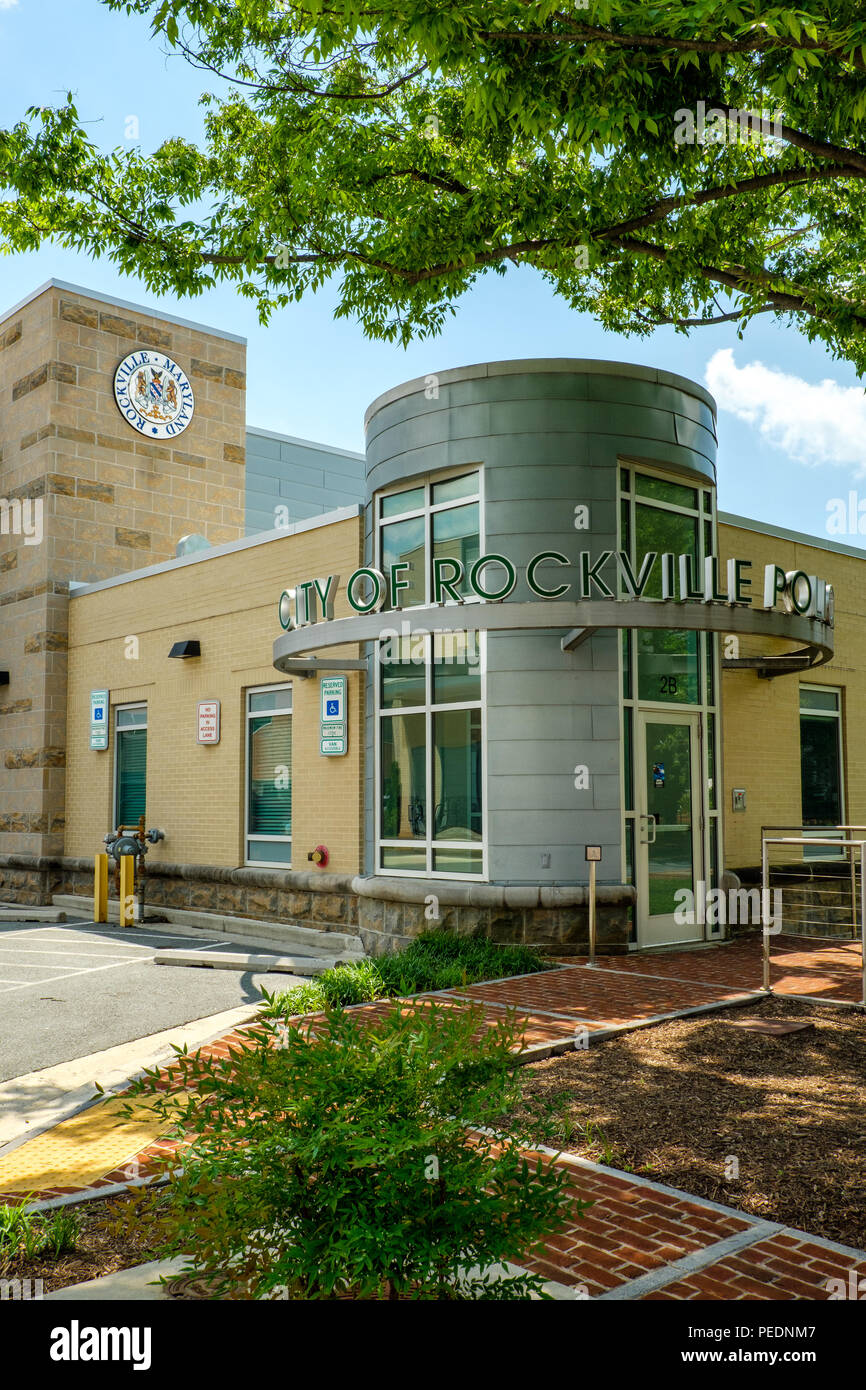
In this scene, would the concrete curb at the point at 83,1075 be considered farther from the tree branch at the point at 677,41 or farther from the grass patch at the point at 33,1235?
the tree branch at the point at 677,41

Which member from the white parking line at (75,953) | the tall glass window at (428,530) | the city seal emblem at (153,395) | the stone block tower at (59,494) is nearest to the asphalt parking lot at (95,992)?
the white parking line at (75,953)

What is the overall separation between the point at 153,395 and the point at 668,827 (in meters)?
13.5

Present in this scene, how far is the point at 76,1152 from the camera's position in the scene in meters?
5.26

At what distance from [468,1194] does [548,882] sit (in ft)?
26.0

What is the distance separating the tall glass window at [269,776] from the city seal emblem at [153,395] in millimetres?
7617

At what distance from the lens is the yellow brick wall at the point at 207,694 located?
43.8 feet

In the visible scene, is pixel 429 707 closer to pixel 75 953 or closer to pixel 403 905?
pixel 403 905

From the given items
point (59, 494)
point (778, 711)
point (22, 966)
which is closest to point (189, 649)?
point (59, 494)

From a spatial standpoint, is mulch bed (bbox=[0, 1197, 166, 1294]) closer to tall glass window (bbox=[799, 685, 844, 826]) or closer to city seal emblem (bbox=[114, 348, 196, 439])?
tall glass window (bbox=[799, 685, 844, 826])

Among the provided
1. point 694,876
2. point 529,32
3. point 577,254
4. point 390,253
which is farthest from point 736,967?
point 529,32

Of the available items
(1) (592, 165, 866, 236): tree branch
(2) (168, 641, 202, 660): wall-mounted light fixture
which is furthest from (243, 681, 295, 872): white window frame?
(1) (592, 165, 866, 236): tree branch

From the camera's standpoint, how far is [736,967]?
1038cm
